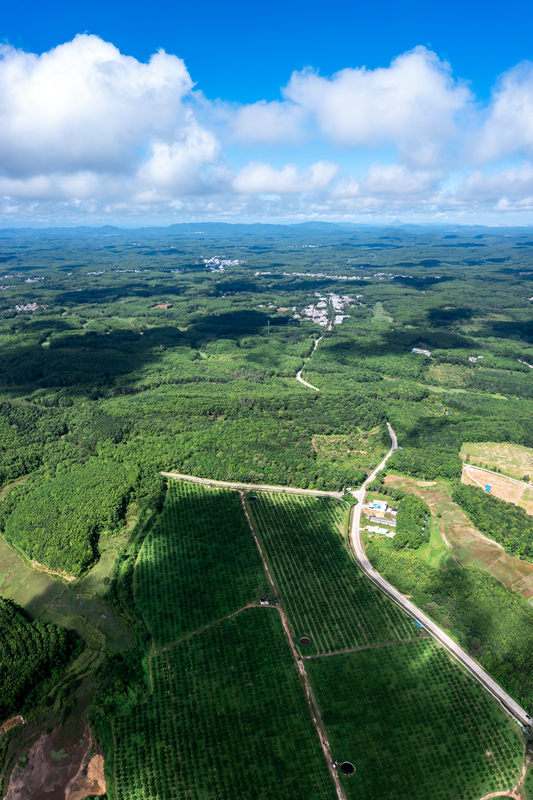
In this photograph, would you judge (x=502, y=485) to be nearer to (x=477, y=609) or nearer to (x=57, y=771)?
(x=477, y=609)

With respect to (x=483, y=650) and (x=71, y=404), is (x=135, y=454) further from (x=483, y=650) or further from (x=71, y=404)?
(x=483, y=650)

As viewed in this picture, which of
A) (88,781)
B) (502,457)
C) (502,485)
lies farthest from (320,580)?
(502,457)

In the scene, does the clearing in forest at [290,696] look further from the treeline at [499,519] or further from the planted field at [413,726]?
the treeline at [499,519]

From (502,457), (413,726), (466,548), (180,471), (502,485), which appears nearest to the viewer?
(413,726)

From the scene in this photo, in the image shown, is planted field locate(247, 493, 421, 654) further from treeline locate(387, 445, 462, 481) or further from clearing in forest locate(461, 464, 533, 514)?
clearing in forest locate(461, 464, 533, 514)

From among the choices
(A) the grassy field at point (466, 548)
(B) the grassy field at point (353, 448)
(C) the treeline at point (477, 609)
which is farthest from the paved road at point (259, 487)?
(A) the grassy field at point (466, 548)

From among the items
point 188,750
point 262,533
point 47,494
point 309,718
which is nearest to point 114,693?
point 188,750

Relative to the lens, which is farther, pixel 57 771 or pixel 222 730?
pixel 222 730

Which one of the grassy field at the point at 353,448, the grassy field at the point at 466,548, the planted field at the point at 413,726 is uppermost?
the grassy field at the point at 353,448
